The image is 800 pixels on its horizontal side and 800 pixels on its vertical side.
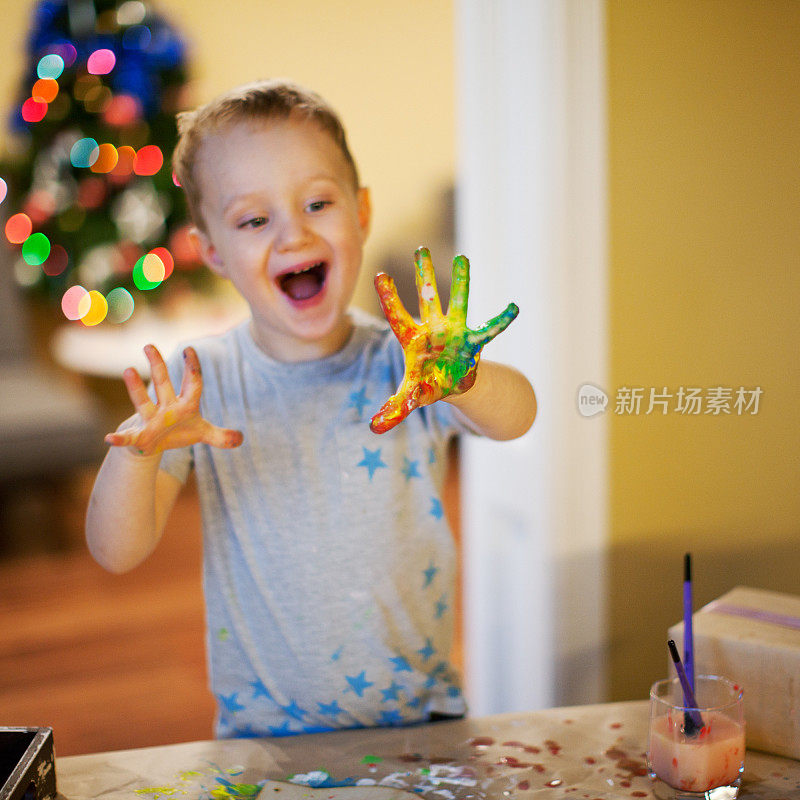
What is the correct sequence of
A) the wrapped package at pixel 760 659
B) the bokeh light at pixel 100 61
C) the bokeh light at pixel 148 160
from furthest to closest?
the bokeh light at pixel 148 160, the bokeh light at pixel 100 61, the wrapped package at pixel 760 659

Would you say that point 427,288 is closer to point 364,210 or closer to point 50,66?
point 364,210

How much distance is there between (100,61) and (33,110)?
49 centimetres

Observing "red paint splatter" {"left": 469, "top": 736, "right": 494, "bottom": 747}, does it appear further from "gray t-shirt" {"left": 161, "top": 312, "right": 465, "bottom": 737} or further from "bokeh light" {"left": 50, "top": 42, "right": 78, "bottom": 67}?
"bokeh light" {"left": 50, "top": 42, "right": 78, "bottom": 67}

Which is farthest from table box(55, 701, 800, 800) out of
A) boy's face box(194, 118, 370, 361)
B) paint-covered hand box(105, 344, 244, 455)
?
boy's face box(194, 118, 370, 361)

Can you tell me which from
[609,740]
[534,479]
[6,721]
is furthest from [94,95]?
[609,740]

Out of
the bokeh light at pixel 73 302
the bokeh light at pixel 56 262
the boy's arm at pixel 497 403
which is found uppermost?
the bokeh light at pixel 56 262

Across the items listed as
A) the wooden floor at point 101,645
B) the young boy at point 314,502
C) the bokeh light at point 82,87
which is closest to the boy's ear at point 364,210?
the young boy at point 314,502

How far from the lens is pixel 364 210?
0.95 meters

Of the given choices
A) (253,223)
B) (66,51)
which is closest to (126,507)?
(253,223)

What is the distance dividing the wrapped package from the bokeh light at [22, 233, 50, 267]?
3.08 metres

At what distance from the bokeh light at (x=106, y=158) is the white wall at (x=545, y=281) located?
7.17 ft

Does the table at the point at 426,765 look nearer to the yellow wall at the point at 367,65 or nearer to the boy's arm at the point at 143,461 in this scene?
→ the boy's arm at the point at 143,461

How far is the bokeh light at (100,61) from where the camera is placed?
109 inches

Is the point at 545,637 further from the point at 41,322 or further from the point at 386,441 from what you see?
the point at 41,322
